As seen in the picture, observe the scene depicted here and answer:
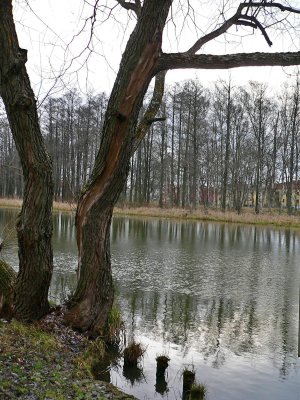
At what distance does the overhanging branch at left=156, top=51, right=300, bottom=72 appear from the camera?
5.15 m

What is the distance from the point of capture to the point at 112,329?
654 cm

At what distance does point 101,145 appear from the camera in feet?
18.5

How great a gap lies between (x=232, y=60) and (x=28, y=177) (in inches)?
111

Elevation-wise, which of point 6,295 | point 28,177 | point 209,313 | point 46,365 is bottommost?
point 209,313

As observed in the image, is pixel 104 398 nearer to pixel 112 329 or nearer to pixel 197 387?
pixel 197 387

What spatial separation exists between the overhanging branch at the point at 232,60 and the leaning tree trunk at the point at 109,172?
11.3 inches

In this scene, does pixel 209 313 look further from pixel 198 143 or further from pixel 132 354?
pixel 198 143

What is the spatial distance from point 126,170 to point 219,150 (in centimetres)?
4268

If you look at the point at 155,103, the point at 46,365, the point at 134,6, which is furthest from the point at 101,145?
the point at 46,365

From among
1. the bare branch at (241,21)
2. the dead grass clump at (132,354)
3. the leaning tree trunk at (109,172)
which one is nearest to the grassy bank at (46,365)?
the leaning tree trunk at (109,172)

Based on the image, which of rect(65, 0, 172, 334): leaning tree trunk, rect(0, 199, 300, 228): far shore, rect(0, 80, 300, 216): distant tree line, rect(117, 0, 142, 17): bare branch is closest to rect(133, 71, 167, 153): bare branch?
rect(65, 0, 172, 334): leaning tree trunk

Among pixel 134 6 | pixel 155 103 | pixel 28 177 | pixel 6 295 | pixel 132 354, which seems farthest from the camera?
pixel 155 103

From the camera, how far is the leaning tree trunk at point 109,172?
5242mm

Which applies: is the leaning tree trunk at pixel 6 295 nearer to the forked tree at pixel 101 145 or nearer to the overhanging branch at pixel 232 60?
the forked tree at pixel 101 145
